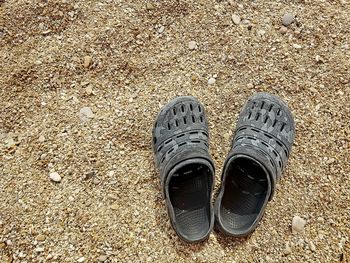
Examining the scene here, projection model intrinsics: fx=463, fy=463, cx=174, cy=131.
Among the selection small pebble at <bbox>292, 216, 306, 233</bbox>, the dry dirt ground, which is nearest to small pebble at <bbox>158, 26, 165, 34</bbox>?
the dry dirt ground

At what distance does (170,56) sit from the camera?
2369mm

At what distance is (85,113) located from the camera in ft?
A: 7.41

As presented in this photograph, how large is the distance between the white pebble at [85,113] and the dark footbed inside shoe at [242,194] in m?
0.73

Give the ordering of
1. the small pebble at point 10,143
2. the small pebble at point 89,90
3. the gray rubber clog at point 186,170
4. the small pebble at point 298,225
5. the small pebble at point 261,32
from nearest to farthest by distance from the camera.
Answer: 1. the gray rubber clog at point 186,170
2. the small pebble at point 298,225
3. the small pebble at point 10,143
4. the small pebble at point 89,90
5. the small pebble at point 261,32

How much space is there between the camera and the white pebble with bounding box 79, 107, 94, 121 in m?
2.25

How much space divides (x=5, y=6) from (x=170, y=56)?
0.91 metres

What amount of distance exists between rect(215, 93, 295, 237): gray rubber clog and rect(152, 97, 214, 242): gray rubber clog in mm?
74

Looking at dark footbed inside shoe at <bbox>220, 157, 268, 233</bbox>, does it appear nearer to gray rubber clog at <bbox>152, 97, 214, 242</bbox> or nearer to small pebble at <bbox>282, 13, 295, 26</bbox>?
gray rubber clog at <bbox>152, 97, 214, 242</bbox>

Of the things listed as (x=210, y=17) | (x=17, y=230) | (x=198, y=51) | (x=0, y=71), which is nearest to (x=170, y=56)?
(x=198, y=51)

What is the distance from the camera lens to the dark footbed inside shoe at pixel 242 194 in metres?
2.01

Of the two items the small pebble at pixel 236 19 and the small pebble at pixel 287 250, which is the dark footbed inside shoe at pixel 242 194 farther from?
the small pebble at pixel 236 19

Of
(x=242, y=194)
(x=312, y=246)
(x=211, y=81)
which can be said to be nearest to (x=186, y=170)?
(x=242, y=194)

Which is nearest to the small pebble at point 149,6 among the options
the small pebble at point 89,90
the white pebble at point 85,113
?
the small pebble at point 89,90

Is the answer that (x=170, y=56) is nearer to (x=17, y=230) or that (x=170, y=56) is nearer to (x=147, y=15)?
(x=147, y=15)
